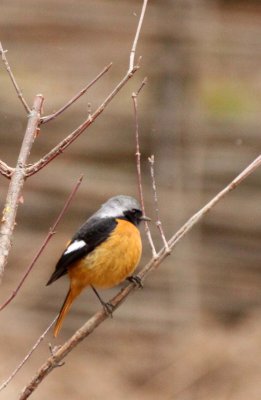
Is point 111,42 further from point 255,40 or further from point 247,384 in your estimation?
point 247,384

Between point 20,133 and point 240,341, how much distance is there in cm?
259

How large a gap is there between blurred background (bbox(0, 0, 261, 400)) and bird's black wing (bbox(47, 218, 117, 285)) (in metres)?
3.62

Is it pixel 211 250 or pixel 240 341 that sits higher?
pixel 211 250

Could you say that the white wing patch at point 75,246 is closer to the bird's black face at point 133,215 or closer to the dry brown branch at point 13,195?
the bird's black face at point 133,215

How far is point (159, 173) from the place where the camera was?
8.12 metres

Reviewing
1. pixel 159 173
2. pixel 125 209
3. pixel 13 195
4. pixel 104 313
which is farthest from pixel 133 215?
pixel 159 173

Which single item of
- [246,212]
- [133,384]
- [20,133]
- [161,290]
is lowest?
[133,384]

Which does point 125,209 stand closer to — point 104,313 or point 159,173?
point 104,313

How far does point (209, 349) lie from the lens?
815 centimetres

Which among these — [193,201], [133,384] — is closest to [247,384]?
[133,384]

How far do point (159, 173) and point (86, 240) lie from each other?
12.6 feet

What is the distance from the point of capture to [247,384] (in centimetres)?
799

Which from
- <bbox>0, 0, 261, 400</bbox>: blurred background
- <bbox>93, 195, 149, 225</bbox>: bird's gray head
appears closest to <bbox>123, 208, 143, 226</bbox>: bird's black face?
<bbox>93, 195, 149, 225</bbox>: bird's gray head

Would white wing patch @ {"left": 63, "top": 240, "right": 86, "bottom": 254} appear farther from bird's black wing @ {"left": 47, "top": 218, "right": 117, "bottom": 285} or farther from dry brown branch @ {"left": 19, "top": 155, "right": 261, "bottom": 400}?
dry brown branch @ {"left": 19, "top": 155, "right": 261, "bottom": 400}
